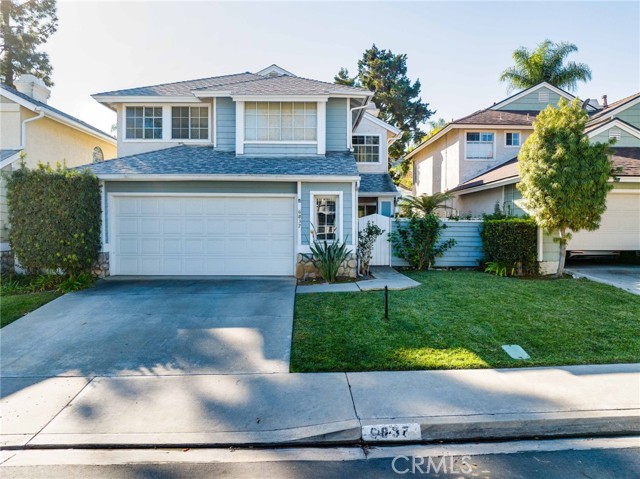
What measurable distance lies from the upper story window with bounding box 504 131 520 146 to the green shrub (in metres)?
8.78

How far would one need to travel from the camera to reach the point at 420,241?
12055 millimetres

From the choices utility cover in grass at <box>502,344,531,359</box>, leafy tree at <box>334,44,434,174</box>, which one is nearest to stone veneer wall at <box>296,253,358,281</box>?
utility cover in grass at <box>502,344,531,359</box>

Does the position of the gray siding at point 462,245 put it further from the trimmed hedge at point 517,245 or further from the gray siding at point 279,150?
the gray siding at point 279,150

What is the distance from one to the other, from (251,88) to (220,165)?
3.13 m

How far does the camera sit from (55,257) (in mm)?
9000

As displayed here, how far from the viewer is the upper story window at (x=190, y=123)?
13617 millimetres

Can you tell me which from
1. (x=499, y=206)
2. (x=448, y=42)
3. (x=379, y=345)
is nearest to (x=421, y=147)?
(x=499, y=206)

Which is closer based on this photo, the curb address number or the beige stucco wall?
the curb address number

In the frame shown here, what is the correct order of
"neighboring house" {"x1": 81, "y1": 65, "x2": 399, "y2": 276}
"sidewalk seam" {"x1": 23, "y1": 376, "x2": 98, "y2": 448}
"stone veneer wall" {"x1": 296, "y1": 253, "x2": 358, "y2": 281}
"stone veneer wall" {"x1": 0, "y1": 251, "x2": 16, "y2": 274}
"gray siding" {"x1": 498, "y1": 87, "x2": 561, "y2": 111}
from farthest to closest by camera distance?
"gray siding" {"x1": 498, "y1": 87, "x2": 561, "y2": 111} → "stone veneer wall" {"x1": 0, "y1": 251, "x2": 16, "y2": 274} → "neighboring house" {"x1": 81, "y1": 65, "x2": 399, "y2": 276} → "stone veneer wall" {"x1": 296, "y1": 253, "x2": 358, "y2": 281} → "sidewalk seam" {"x1": 23, "y1": 376, "x2": 98, "y2": 448}

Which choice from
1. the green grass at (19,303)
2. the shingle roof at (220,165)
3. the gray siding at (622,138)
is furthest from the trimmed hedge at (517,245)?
the green grass at (19,303)

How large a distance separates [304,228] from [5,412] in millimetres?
7295

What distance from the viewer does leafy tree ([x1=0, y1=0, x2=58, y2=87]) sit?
24453 millimetres

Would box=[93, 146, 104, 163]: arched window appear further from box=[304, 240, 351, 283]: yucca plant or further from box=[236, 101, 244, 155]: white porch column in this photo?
box=[304, 240, 351, 283]: yucca plant

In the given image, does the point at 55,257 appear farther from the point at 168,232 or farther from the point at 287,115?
the point at 287,115
